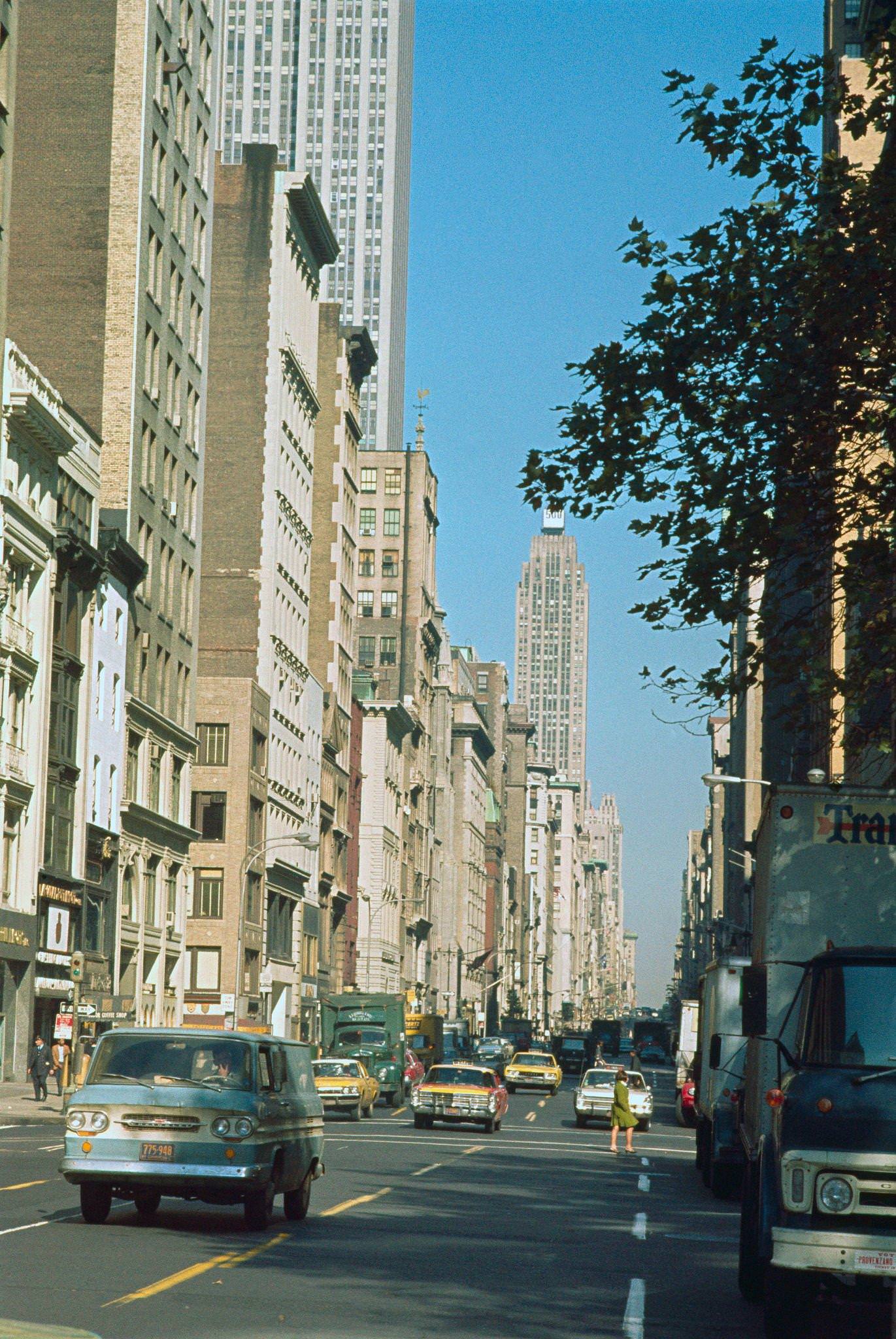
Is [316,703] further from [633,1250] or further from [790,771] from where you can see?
[633,1250]

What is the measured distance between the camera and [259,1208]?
729 inches

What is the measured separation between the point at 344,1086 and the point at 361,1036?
13725 mm

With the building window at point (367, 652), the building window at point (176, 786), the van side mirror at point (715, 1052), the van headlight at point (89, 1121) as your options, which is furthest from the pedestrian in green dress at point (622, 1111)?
the building window at point (367, 652)

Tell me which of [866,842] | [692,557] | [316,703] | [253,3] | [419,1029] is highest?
[253,3]

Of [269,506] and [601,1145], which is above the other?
[269,506]

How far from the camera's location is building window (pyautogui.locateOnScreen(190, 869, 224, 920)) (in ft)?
268

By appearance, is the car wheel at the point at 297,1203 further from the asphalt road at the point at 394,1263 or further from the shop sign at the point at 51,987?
the shop sign at the point at 51,987

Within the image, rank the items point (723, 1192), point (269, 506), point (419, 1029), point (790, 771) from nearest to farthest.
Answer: point (723, 1192) < point (419, 1029) < point (269, 506) < point (790, 771)

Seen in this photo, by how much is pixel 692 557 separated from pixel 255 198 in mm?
77606

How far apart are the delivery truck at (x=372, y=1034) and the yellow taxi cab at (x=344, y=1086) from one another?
10268 mm

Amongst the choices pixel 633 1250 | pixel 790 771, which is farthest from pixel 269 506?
pixel 633 1250

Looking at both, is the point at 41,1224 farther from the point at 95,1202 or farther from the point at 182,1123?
the point at 182,1123

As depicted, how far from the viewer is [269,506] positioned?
9019 cm

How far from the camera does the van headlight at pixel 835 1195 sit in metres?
11.6
